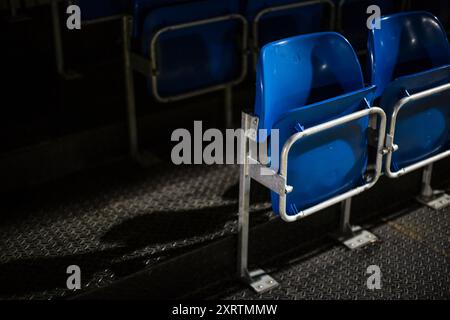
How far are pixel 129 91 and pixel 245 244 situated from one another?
0.93 m

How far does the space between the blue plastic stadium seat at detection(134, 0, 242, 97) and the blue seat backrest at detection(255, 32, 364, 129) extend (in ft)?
2.18

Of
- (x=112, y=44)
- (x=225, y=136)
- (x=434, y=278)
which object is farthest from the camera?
(x=112, y=44)

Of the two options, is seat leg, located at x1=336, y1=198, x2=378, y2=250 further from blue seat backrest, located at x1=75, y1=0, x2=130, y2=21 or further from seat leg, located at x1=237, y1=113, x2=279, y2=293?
blue seat backrest, located at x1=75, y1=0, x2=130, y2=21

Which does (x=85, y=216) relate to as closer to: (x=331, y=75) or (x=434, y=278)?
(x=331, y=75)

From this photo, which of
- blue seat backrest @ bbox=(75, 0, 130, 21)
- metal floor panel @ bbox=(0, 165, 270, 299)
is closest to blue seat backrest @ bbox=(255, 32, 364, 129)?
metal floor panel @ bbox=(0, 165, 270, 299)

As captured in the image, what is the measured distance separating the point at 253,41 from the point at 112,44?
112cm

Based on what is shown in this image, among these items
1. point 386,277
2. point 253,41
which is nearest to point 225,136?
point 253,41

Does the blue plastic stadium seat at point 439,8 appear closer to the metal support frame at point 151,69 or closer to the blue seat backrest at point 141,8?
the metal support frame at point 151,69

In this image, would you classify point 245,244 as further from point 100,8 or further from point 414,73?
point 100,8

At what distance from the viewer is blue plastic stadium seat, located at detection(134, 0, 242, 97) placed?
8.89 ft

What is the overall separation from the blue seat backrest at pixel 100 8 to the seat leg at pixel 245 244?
1.14 meters

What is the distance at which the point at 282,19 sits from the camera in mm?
2998

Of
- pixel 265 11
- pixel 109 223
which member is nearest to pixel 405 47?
pixel 265 11
